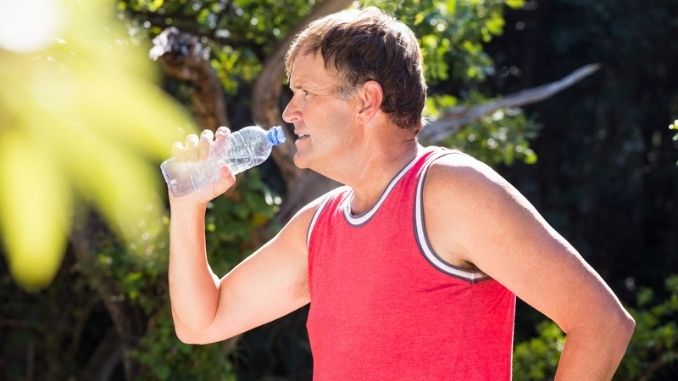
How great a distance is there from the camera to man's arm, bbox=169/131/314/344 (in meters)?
2.17

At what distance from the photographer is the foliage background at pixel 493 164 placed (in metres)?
4.48

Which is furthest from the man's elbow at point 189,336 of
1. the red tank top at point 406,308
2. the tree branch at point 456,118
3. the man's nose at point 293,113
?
the tree branch at point 456,118

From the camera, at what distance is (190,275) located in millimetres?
2195

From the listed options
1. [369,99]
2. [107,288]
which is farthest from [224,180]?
[107,288]

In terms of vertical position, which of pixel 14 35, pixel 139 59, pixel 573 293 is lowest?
pixel 139 59

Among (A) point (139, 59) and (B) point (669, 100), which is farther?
(B) point (669, 100)

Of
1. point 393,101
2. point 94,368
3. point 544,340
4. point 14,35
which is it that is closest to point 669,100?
point 544,340

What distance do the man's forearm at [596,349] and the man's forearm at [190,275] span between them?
74cm

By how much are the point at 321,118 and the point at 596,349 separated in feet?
2.07

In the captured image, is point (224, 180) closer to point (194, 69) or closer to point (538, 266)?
point (538, 266)

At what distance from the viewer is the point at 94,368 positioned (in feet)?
18.6

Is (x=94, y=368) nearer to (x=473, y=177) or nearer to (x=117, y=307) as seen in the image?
(x=117, y=307)

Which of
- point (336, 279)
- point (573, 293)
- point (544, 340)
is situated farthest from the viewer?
point (544, 340)

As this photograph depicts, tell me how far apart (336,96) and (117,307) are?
303 centimetres
